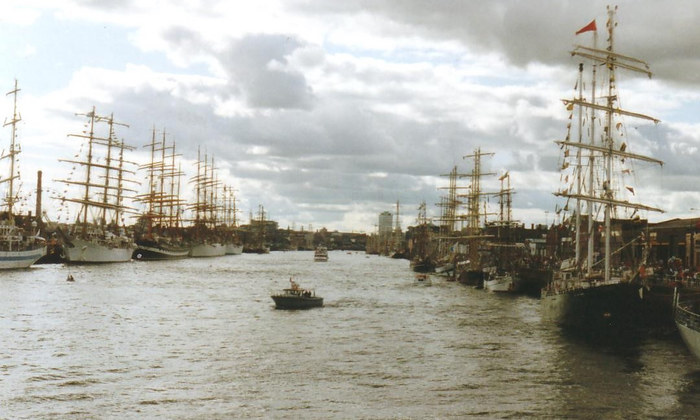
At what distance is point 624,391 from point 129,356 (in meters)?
26.3

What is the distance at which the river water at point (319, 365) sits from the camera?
30.5 meters

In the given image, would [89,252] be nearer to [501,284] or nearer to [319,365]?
[501,284]

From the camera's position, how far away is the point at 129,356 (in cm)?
4153

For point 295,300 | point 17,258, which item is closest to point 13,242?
point 17,258

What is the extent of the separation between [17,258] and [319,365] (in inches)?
3618

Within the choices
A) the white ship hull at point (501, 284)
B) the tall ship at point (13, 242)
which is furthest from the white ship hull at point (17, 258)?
the white ship hull at point (501, 284)

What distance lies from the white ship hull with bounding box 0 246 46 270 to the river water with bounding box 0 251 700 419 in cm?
4787

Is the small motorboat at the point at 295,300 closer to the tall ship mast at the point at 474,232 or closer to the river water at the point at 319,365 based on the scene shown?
the river water at the point at 319,365

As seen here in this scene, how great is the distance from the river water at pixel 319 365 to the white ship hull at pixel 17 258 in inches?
1885

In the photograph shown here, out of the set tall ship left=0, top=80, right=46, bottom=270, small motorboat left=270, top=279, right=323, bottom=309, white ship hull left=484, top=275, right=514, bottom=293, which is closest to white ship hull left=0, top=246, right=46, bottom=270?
tall ship left=0, top=80, right=46, bottom=270

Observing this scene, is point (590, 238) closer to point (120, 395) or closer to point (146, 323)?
point (146, 323)

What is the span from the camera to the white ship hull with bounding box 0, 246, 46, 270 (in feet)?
370

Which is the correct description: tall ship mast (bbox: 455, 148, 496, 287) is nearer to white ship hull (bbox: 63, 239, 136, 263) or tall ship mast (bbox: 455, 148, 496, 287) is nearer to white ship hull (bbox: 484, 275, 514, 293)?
white ship hull (bbox: 484, 275, 514, 293)

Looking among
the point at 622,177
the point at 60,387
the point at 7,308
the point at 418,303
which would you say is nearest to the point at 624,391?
the point at 60,387
